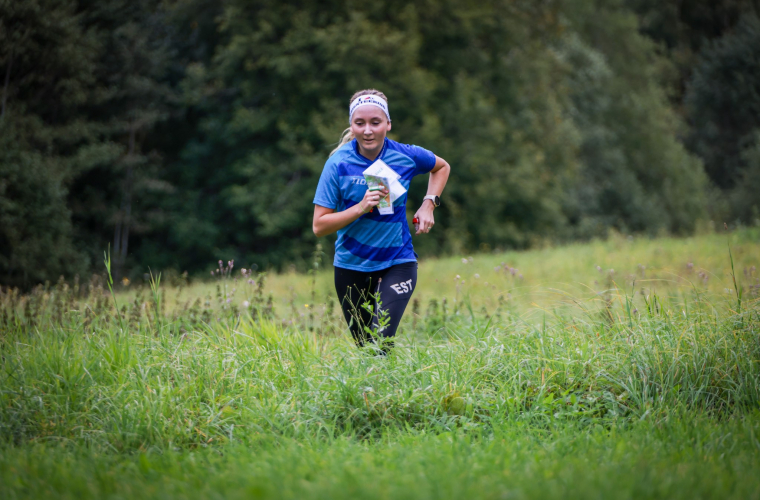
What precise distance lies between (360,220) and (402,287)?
577mm

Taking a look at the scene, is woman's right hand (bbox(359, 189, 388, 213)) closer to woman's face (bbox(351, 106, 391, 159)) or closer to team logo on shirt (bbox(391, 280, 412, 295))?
woman's face (bbox(351, 106, 391, 159))

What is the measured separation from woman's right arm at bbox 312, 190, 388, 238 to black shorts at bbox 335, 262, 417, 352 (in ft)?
1.30

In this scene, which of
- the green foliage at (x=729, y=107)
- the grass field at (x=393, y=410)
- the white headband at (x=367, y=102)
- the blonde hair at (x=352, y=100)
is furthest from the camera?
the green foliage at (x=729, y=107)

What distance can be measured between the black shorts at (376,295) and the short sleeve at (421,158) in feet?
2.57

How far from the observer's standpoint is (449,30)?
23.0m

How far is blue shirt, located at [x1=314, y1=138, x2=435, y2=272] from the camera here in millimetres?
4605

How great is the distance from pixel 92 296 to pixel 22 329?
63 centimetres

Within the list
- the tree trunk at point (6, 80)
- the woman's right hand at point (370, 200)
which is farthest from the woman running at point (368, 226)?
the tree trunk at point (6, 80)

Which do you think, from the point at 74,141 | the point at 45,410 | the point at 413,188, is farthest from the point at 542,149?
the point at 45,410

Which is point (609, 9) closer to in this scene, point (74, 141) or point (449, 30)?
point (449, 30)

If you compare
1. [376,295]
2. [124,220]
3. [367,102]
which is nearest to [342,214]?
[376,295]

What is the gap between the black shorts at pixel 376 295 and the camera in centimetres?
452

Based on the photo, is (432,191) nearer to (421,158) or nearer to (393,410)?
(421,158)

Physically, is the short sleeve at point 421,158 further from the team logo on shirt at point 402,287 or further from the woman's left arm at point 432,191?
the team logo on shirt at point 402,287
